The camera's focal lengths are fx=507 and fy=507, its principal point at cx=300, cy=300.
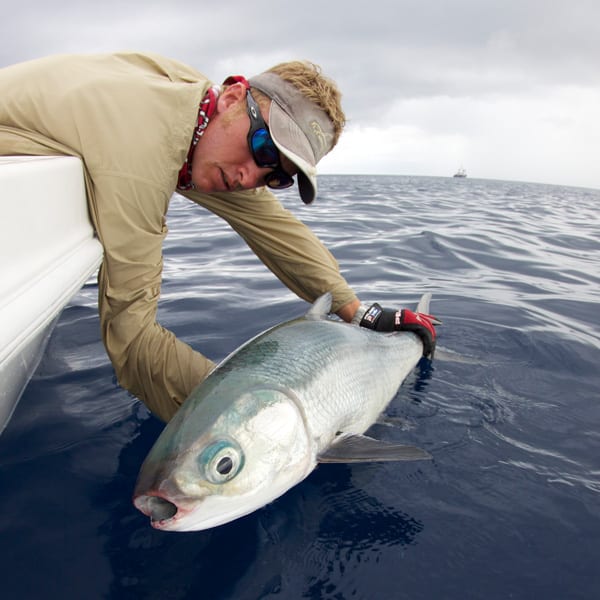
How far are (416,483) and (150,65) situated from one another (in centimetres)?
229

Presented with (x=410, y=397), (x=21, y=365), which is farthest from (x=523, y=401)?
(x=21, y=365)

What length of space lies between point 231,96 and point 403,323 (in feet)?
5.16

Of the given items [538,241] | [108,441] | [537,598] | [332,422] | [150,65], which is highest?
[150,65]

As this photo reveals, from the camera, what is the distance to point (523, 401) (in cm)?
279

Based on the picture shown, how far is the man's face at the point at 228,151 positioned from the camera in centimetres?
218

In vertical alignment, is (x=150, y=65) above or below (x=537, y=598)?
above

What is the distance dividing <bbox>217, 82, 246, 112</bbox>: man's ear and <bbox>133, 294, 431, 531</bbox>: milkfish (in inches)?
39.2

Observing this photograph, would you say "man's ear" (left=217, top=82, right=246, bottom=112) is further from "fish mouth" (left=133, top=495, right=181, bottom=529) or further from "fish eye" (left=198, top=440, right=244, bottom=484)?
"fish mouth" (left=133, top=495, right=181, bottom=529)

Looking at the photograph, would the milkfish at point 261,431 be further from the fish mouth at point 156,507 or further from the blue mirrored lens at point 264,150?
the blue mirrored lens at point 264,150

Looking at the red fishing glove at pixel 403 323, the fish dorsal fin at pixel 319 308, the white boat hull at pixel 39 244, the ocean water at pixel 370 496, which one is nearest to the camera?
the white boat hull at pixel 39 244

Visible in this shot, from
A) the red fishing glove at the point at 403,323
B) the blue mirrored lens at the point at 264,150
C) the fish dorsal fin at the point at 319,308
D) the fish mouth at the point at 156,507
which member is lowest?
the red fishing glove at the point at 403,323

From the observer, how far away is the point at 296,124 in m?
2.23

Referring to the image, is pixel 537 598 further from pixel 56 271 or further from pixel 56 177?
pixel 56 177

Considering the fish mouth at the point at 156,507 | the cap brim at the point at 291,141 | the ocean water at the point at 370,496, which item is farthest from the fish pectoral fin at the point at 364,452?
the cap brim at the point at 291,141
